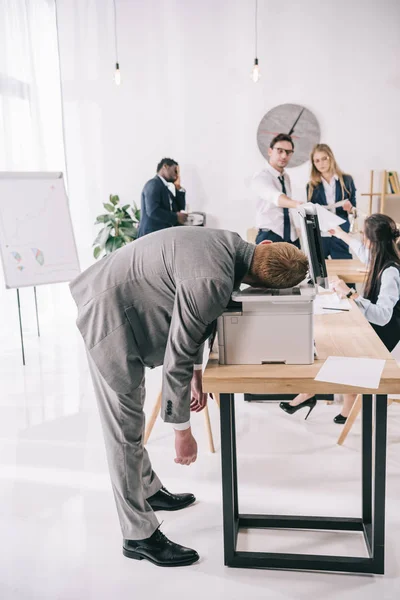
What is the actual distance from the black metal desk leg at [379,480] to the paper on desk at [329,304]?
804 mm

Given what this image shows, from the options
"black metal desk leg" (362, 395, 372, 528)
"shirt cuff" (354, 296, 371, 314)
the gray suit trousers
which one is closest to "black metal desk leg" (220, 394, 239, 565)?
the gray suit trousers

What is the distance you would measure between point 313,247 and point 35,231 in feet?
10.3

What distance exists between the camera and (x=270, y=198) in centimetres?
402

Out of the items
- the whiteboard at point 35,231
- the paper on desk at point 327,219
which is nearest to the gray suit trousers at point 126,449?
the paper on desk at point 327,219

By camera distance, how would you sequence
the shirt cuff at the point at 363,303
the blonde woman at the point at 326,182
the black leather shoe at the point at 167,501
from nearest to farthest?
the black leather shoe at the point at 167,501 → the shirt cuff at the point at 363,303 → the blonde woman at the point at 326,182

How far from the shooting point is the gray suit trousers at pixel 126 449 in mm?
1845

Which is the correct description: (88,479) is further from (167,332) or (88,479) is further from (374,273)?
(374,273)

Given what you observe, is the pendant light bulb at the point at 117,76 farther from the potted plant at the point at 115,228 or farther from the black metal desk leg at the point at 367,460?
the black metal desk leg at the point at 367,460

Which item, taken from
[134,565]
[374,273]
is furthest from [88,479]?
[374,273]

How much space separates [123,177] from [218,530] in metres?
4.80

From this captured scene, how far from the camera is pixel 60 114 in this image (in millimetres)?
6184

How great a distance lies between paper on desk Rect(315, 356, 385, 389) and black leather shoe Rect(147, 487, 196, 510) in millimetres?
906

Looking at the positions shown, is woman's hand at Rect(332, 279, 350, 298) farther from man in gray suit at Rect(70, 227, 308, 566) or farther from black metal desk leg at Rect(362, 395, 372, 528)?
man in gray suit at Rect(70, 227, 308, 566)

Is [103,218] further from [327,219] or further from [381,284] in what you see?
[381,284]
